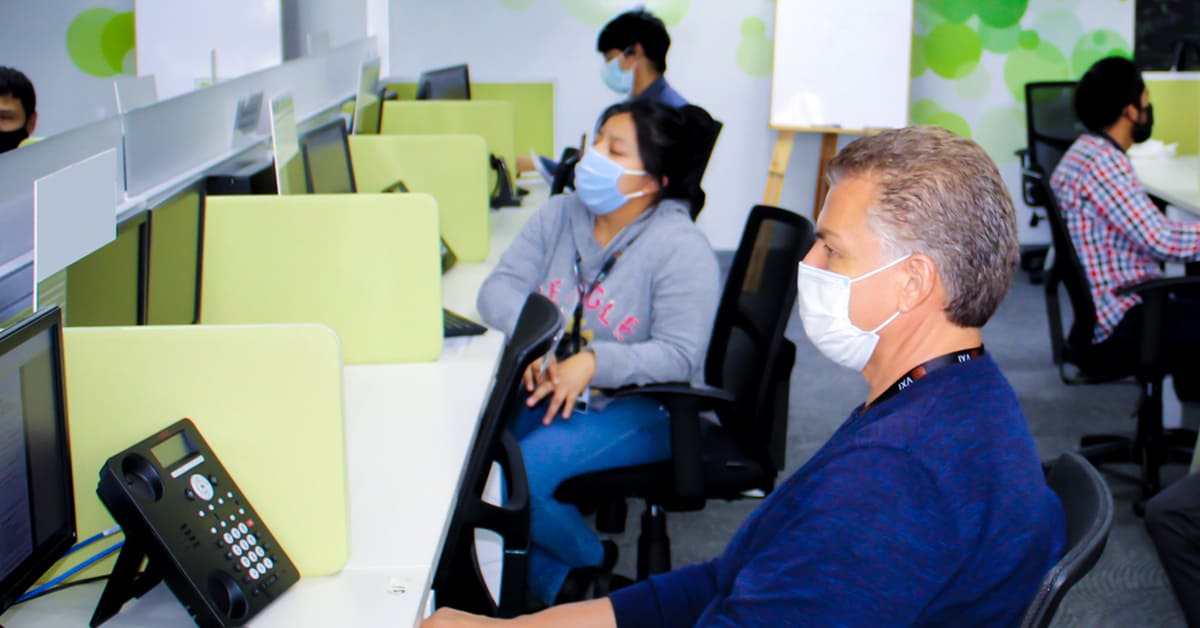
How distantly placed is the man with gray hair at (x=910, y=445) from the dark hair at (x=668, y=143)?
46.2 inches

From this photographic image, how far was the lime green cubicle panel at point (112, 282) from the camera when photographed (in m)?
1.45

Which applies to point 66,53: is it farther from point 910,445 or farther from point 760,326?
point 910,445

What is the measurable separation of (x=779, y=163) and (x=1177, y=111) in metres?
1.71

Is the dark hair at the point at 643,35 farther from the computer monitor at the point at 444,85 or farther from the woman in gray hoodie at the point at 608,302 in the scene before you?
the woman in gray hoodie at the point at 608,302

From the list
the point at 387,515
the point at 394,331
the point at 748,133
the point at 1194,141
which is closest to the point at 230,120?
the point at 394,331

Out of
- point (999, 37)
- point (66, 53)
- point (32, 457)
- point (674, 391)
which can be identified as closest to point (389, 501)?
point (32, 457)

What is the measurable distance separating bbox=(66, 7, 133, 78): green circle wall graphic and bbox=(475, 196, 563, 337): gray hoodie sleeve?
334 cm

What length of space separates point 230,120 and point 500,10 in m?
3.08

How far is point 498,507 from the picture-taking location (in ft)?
5.25

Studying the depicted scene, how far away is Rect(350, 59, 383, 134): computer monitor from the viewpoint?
3160mm

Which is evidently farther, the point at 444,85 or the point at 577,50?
the point at 577,50

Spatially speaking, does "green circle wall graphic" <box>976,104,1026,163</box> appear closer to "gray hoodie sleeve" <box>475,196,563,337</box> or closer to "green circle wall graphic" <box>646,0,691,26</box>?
"green circle wall graphic" <box>646,0,691,26</box>

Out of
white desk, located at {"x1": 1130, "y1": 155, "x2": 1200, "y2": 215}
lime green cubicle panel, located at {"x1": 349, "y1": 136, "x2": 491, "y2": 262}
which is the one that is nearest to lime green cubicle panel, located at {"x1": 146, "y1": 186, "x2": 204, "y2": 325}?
lime green cubicle panel, located at {"x1": 349, "y1": 136, "x2": 491, "y2": 262}

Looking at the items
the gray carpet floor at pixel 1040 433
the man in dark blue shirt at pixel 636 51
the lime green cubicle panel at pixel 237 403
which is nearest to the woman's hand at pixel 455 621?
the lime green cubicle panel at pixel 237 403
